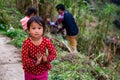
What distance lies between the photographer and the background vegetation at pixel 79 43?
5478 mm

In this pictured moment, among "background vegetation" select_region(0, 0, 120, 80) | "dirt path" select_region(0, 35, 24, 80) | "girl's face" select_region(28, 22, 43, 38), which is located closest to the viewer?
"girl's face" select_region(28, 22, 43, 38)

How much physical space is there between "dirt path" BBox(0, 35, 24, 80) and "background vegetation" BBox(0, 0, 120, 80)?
268mm

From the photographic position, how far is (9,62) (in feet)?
18.0

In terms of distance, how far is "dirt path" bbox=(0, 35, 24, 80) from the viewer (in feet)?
15.7

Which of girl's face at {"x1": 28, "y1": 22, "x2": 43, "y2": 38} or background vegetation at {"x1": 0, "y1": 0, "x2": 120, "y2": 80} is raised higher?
girl's face at {"x1": 28, "y1": 22, "x2": 43, "y2": 38}

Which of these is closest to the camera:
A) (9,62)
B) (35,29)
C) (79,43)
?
(35,29)

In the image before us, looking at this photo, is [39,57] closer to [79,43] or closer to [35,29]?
[35,29]

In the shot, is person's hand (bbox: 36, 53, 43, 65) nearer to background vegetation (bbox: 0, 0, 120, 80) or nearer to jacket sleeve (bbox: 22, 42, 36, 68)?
jacket sleeve (bbox: 22, 42, 36, 68)

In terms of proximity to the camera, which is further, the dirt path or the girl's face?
the dirt path

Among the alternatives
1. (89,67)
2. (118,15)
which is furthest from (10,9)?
(118,15)

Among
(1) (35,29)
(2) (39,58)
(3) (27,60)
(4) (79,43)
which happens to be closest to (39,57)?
(2) (39,58)

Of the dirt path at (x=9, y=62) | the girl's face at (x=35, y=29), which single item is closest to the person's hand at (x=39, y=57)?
the girl's face at (x=35, y=29)

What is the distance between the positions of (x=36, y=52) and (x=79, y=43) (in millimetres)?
6024

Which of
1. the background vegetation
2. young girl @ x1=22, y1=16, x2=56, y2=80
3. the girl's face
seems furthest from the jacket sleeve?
the background vegetation
